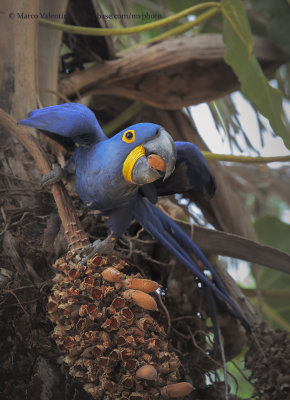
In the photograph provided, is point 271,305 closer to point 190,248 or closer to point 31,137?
point 190,248

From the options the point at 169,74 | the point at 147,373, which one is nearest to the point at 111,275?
the point at 147,373

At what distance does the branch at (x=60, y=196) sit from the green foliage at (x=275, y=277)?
86 cm

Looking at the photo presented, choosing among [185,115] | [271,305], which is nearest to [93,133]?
[185,115]

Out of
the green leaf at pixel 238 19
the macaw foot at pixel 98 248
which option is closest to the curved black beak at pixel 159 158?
the macaw foot at pixel 98 248

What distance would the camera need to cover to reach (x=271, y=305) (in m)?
1.54

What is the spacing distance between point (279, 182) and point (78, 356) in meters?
1.68

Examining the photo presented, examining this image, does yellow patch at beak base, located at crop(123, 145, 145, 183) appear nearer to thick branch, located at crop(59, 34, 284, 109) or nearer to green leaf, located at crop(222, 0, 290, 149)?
green leaf, located at crop(222, 0, 290, 149)

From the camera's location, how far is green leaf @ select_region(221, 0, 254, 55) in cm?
119

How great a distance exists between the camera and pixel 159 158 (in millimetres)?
842

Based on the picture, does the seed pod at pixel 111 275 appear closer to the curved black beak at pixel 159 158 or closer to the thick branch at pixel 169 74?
the curved black beak at pixel 159 158

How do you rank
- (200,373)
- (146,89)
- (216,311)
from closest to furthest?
(200,373), (216,311), (146,89)

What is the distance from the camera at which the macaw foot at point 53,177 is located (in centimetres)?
97

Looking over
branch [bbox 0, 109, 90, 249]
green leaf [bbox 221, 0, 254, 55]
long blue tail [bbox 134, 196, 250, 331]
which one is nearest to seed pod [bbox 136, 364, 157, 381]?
branch [bbox 0, 109, 90, 249]

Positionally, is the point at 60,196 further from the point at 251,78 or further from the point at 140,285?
the point at 251,78
